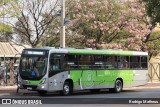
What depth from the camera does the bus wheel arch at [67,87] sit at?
26391mm

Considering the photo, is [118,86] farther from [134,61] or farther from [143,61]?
[143,61]

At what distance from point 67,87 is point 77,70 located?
1.28 meters

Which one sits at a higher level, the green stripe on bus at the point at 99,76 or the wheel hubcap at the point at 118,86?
the green stripe on bus at the point at 99,76

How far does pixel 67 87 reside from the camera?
87.6 ft

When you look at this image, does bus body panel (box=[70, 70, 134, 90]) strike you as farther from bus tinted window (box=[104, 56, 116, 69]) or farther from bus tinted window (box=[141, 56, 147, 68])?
bus tinted window (box=[141, 56, 147, 68])

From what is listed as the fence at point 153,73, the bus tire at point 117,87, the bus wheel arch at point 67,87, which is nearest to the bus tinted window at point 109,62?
the bus tire at point 117,87

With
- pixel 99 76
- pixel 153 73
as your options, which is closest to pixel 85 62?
pixel 99 76

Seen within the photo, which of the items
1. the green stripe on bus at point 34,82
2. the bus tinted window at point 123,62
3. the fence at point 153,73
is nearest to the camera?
the green stripe on bus at point 34,82

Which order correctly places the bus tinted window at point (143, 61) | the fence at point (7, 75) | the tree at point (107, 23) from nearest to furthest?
1. the bus tinted window at point (143, 61)
2. the fence at point (7, 75)
3. the tree at point (107, 23)

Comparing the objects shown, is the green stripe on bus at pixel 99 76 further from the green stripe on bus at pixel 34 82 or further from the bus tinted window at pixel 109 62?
the green stripe on bus at pixel 34 82

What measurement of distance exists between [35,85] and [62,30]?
692 centimetres

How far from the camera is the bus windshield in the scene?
25438 millimetres

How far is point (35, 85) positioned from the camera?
999 inches

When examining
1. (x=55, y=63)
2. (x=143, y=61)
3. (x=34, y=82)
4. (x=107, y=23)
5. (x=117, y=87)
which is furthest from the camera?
(x=107, y=23)
